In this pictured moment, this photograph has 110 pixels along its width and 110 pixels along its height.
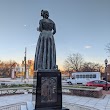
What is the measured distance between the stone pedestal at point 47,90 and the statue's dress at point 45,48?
21.0 inches

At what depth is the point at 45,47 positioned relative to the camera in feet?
26.9

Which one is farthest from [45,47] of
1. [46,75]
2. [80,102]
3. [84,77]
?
[84,77]

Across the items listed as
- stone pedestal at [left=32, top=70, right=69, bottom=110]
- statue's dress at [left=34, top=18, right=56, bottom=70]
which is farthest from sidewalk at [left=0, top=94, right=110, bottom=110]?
statue's dress at [left=34, top=18, right=56, bottom=70]

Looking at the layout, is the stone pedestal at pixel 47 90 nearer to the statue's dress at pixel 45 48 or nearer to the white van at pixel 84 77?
the statue's dress at pixel 45 48

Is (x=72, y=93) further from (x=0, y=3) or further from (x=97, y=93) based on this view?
(x=0, y=3)

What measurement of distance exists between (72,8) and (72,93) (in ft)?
25.1

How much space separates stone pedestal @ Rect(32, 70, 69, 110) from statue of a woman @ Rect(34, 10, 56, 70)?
0.52 meters

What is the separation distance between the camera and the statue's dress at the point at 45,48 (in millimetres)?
8016

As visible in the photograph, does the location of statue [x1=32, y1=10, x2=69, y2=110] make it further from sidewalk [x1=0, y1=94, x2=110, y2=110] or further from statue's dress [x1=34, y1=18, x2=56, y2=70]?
sidewalk [x1=0, y1=94, x2=110, y2=110]

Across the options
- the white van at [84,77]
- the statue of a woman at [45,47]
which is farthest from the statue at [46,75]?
the white van at [84,77]

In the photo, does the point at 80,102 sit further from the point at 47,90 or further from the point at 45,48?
the point at 45,48

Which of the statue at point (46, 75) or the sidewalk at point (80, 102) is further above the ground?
the statue at point (46, 75)

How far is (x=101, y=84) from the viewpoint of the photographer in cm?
2309

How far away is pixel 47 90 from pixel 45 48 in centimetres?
182
